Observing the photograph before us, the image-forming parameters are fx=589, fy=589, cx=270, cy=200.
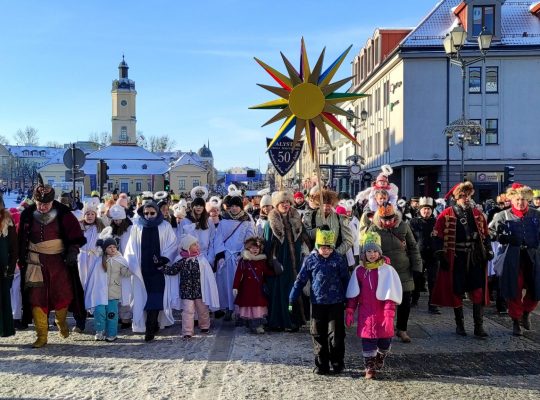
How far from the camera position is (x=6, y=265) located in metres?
7.62

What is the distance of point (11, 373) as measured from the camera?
6379 millimetres

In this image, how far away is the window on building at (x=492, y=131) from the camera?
33.3 meters

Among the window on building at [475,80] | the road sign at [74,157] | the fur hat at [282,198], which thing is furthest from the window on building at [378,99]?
the fur hat at [282,198]

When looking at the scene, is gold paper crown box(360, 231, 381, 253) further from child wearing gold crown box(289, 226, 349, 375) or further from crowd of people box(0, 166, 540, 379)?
crowd of people box(0, 166, 540, 379)

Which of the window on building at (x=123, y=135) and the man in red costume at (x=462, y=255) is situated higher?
the window on building at (x=123, y=135)

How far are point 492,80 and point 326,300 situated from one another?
30.2 m

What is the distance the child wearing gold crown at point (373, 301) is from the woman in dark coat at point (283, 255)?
83.3 inches

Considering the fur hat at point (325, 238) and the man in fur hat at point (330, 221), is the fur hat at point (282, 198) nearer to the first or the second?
the man in fur hat at point (330, 221)

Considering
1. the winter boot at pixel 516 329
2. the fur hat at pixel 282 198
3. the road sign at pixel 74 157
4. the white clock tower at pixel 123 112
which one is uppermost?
the white clock tower at pixel 123 112

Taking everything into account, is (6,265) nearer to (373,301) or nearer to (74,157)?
(373,301)

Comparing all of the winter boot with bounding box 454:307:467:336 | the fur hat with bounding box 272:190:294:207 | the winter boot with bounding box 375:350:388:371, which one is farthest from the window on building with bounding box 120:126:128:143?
the winter boot with bounding box 375:350:388:371

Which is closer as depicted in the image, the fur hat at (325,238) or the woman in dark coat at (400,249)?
the fur hat at (325,238)

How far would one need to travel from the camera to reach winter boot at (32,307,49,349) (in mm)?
7578

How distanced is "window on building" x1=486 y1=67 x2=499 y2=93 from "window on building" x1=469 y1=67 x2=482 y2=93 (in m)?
0.42
